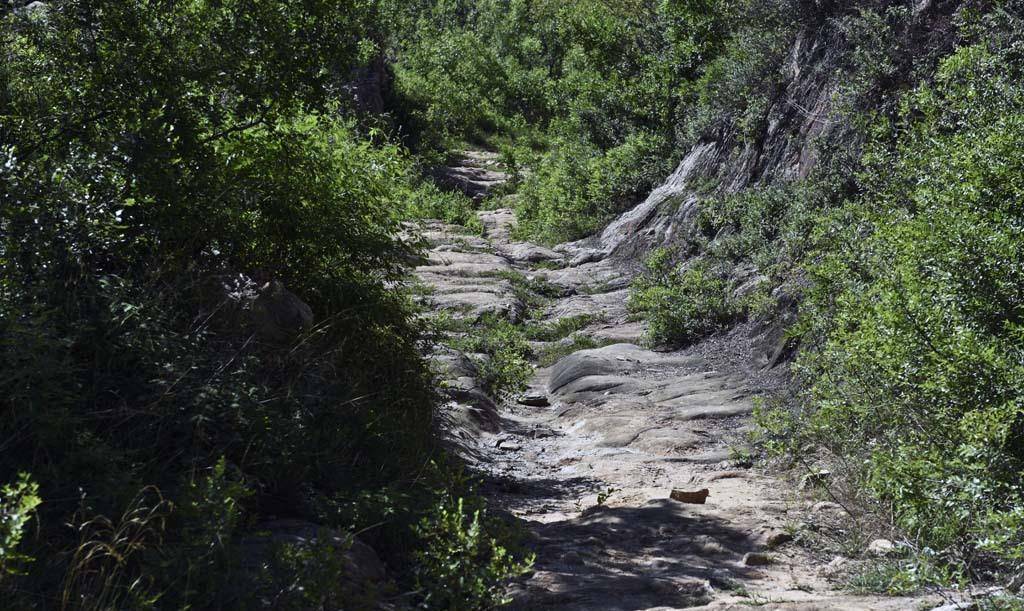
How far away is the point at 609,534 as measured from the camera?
608 cm

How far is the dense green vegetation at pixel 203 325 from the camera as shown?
3.86m

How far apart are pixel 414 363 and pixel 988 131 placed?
434 cm

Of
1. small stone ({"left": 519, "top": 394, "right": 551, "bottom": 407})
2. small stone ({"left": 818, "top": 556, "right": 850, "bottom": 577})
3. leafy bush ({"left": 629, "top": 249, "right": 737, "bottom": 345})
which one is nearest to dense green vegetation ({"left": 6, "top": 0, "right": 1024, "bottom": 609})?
small stone ({"left": 818, "top": 556, "right": 850, "bottom": 577})

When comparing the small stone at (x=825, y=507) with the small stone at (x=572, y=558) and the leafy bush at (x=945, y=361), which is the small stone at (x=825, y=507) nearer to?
the leafy bush at (x=945, y=361)

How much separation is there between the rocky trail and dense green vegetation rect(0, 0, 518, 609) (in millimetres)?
801

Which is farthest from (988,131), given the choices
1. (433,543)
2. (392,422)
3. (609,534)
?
(433,543)

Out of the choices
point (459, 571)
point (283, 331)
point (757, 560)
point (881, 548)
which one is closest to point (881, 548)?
point (881, 548)

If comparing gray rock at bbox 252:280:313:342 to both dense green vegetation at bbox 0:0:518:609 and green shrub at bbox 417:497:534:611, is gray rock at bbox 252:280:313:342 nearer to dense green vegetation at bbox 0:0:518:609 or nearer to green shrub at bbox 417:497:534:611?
dense green vegetation at bbox 0:0:518:609

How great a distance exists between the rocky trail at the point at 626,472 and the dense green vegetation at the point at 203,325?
0.80m

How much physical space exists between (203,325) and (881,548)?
3.67m

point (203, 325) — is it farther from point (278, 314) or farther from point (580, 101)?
point (580, 101)

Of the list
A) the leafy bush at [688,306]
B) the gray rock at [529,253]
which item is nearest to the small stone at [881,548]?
the leafy bush at [688,306]

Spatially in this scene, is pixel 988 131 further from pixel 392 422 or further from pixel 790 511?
pixel 392 422

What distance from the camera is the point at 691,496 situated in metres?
6.68
